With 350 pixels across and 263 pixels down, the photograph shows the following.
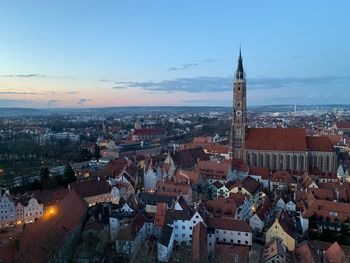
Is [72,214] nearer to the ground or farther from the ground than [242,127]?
nearer to the ground

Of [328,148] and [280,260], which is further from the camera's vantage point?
[328,148]

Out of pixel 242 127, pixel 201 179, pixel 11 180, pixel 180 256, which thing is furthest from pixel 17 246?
pixel 242 127

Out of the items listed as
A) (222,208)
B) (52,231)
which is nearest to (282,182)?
(222,208)

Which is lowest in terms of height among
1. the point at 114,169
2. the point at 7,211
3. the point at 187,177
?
the point at 7,211

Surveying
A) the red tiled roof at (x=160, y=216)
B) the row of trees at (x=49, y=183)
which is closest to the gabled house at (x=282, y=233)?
the red tiled roof at (x=160, y=216)

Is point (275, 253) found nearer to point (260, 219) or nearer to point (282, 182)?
point (260, 219)

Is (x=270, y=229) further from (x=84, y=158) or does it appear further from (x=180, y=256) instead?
(x=84, y=158)

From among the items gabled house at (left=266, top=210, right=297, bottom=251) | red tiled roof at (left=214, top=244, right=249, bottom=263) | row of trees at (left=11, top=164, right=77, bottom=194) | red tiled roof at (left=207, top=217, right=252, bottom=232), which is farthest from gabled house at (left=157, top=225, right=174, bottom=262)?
row of trees at (left=11, top=164, right=77, bottom=194)
